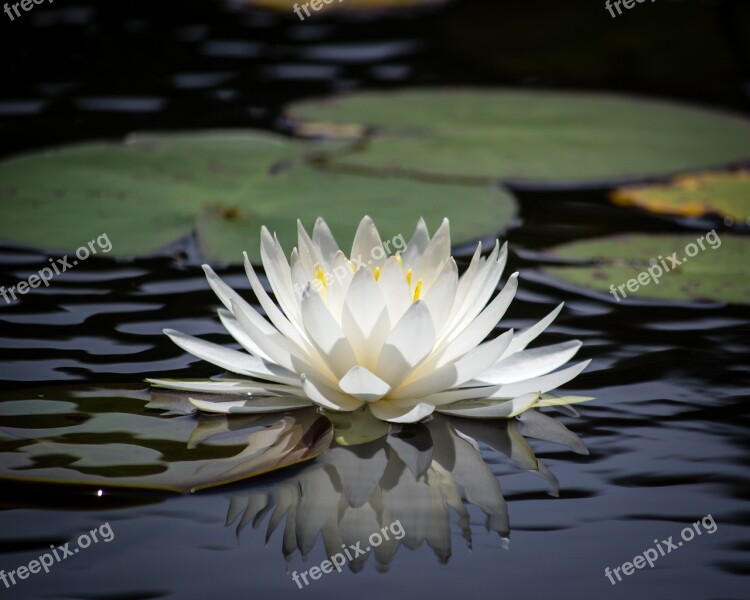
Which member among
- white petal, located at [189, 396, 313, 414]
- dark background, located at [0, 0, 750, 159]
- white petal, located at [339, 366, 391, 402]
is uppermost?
dark background, located at [0, 0, 750, 159]

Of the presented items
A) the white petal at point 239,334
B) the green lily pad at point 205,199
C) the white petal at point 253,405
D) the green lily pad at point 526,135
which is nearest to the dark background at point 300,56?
the green lily pad at point 526,135

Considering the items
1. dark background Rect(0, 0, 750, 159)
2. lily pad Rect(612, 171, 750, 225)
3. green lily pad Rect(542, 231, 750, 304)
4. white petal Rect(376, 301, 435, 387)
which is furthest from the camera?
dark background Rect(0, 0, 750, 159)

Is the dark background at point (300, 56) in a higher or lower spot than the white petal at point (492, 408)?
higher

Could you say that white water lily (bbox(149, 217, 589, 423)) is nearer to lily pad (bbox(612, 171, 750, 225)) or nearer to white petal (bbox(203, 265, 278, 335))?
white petal (bbox(203, 265, 278, 335))

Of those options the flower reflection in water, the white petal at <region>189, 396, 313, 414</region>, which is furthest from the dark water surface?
the white petal at <region>189, 396, 313, 414</region>

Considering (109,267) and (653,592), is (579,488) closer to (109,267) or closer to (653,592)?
(653,592)

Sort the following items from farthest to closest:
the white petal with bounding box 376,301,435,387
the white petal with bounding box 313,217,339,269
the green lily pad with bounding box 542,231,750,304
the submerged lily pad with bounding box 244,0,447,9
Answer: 1. the submerged lily pad with bounding box 244,0,447,9
2. the green lily pad with bounding box 542,231,750,304
3. the white petal with bounding box 313,217,339,269
4. the white petal with bounding box 376,301,435,387

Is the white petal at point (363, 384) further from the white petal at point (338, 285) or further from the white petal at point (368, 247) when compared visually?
the white petal at point (368, 247)
